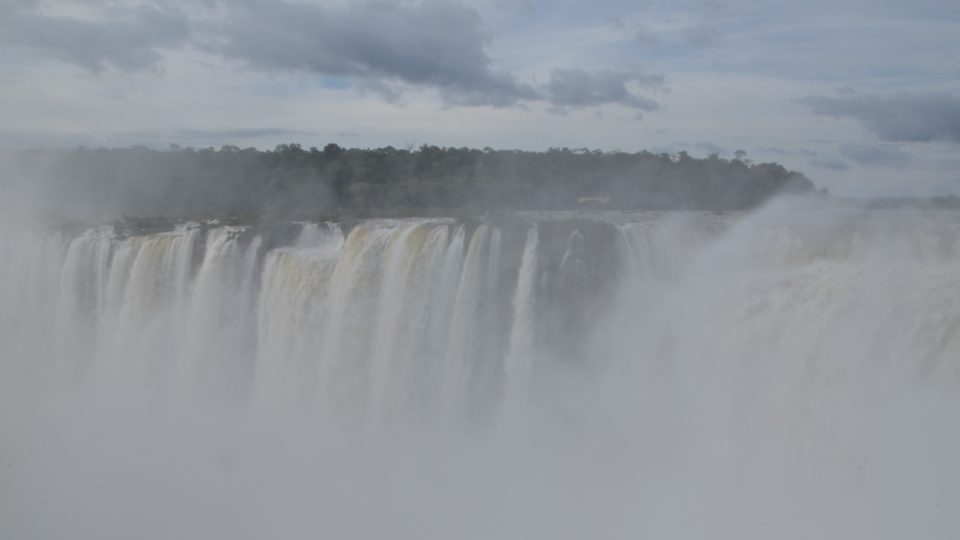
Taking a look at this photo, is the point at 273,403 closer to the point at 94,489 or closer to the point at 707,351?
the point at 94,489

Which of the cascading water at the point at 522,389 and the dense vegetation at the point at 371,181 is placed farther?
the dense vegetation at the point at 371,181

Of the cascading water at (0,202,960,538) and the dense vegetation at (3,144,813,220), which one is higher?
the dense vegetation at (3,144,813,220)

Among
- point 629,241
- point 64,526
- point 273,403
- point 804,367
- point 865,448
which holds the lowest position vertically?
point 64,526

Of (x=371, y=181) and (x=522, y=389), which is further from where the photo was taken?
(x=371, y=181)

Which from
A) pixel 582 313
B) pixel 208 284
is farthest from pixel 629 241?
pixel 208 284

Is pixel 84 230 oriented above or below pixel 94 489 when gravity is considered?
above
